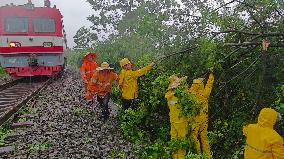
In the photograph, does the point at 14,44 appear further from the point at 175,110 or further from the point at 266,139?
the point at 266,139

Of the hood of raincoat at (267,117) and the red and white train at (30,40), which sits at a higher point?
the red and white train at (30,40)

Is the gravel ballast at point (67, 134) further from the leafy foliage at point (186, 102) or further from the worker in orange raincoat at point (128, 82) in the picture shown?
the leafy foliage at point (186, 102)

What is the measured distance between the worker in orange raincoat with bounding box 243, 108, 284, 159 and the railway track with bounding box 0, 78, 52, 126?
606 cm

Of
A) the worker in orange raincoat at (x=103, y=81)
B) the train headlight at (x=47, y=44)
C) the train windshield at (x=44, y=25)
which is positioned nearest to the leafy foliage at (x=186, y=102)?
the worker in orange raincoat at (x=103, y=81)

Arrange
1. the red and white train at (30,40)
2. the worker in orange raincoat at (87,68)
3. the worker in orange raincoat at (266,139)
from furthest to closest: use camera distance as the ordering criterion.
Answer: the red and white train at (30,40) → the worker in orange raincoat at (87,68) → the worker in orange raincoat at (266,139)

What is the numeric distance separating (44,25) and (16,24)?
4.02 feet

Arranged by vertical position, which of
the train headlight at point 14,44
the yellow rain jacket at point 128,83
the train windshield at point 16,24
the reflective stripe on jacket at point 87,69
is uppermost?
the train windshield at point 16,24

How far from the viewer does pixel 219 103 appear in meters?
8.49

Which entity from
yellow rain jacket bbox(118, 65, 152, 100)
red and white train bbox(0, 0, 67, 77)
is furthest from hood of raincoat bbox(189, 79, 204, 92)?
red and white train bbox(0, 0, 67, 77)

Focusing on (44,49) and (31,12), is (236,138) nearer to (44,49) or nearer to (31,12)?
(44,49)

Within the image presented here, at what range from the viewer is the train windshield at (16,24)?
17548 millimetres

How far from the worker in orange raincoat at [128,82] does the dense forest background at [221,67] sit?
1.20 ft

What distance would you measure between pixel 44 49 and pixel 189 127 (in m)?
11.6

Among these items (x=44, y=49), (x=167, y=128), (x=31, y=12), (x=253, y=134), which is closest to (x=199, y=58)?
(x=167, y=128)
